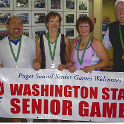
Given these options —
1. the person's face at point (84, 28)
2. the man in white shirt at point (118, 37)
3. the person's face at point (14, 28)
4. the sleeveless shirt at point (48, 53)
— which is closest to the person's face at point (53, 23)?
the sleeveless shirt at point (48, 53)

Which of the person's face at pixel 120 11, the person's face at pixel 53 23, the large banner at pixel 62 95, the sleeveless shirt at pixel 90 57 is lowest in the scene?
the large banner at pixel 62 95

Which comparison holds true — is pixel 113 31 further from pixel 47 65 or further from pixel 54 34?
pixel 47 65

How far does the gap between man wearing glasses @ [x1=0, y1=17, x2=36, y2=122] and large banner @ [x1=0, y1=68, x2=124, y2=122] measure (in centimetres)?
27

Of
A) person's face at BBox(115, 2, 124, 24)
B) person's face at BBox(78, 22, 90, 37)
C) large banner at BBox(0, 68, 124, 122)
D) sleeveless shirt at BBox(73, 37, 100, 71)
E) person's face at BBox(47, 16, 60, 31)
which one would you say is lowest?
large banner at BBox(0, 68, 124, 122)

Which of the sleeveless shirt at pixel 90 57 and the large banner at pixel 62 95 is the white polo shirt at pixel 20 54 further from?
the sleeveless shirt at pixel 90 57

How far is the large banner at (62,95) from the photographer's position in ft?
6.79

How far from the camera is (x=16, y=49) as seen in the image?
241cm

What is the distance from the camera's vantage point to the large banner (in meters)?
2.07

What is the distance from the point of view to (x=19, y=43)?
2.44 m

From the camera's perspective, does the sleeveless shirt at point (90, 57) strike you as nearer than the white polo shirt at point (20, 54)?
Yes

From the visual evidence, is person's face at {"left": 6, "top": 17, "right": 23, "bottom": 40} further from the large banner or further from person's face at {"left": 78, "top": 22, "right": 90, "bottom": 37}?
person's face at {"left": 78, "top": 22, "right": 90, "bottom": 37}

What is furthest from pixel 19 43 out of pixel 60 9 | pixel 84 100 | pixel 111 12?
pixel 111 12

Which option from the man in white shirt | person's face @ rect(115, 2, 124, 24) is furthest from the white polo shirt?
person's face @ rect(115, 2, 124, 24)

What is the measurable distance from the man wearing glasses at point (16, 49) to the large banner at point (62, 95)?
0.89 feet
